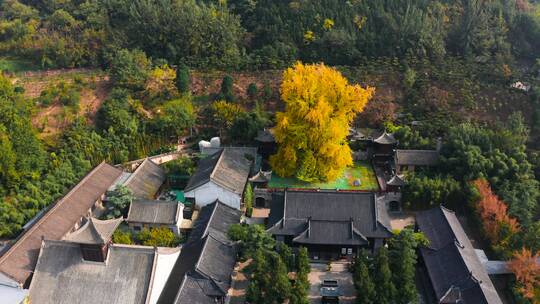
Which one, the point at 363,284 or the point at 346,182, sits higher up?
the point at 363,284

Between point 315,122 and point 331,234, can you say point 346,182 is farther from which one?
point 331,234

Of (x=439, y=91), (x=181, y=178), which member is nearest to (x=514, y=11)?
(x=439, y=91)

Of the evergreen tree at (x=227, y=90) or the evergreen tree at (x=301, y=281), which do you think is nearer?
the evergreen tree at (x=301, y=281)

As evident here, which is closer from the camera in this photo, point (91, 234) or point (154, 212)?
point (91, 234)

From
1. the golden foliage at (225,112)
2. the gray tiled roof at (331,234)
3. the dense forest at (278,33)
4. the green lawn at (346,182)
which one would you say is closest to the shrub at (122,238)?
the gray tiled roof at (331,234)

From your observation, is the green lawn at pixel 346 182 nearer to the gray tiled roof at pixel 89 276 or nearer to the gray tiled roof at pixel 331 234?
the gray tiled roof at pixel 331 234

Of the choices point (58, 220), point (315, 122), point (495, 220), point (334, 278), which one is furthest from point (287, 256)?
point (58, 220)
